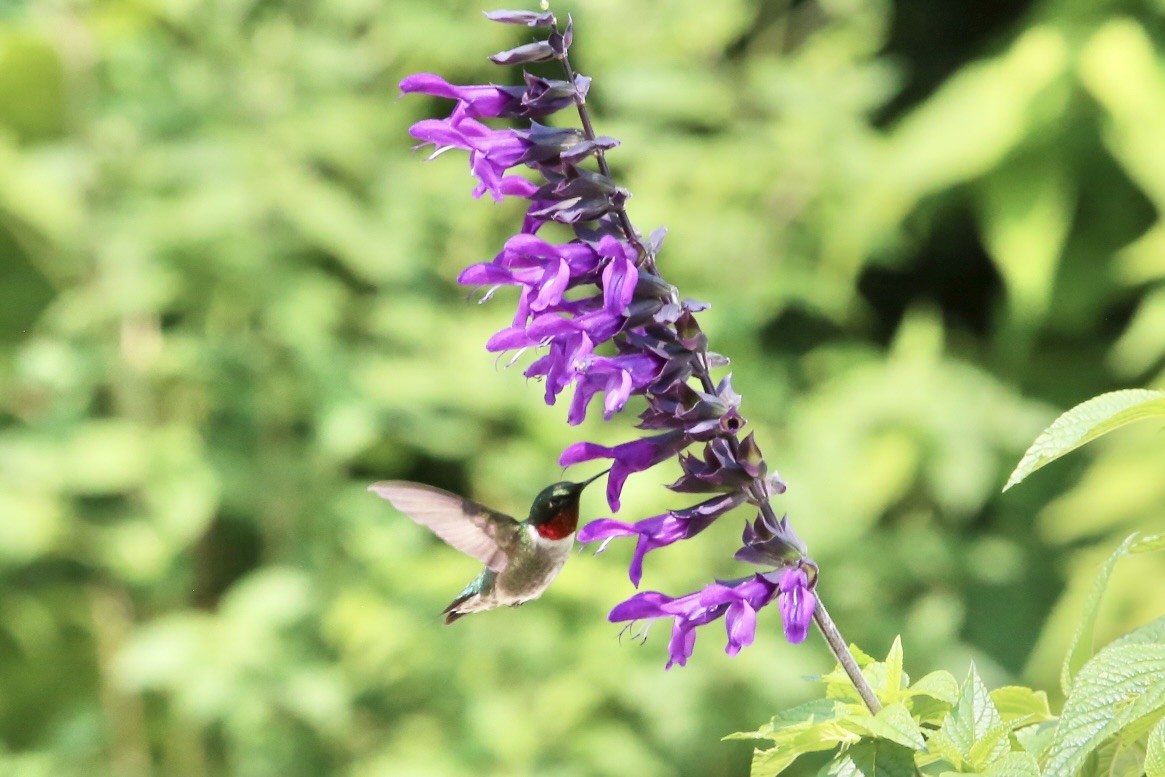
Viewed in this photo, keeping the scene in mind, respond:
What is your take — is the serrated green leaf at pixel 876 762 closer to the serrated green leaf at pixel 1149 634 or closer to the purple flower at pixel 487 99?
the serrated green leaf at pixel 1149 634

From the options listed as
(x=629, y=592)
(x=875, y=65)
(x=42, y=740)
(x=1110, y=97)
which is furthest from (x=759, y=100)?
(x=42, y=740)

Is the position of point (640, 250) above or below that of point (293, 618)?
above

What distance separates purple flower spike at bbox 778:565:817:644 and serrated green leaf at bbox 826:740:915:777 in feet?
0.21

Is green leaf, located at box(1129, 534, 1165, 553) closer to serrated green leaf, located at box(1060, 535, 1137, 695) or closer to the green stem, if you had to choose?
serrated green leaf, located at box(1060, 535, 1137, 695)

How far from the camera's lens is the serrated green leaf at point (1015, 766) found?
23.8 inches

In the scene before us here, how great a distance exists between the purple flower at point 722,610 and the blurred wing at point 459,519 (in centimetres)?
34

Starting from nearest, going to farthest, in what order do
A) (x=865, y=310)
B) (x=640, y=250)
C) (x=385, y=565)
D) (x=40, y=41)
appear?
(x=640, y=250) < (x=385, y=565) < (x=40, y=41) < (x=865, y=310)

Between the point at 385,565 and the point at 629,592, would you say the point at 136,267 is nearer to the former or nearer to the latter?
the point at 385,565

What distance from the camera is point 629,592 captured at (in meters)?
2.42

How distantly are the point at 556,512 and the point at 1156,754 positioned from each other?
60 cm

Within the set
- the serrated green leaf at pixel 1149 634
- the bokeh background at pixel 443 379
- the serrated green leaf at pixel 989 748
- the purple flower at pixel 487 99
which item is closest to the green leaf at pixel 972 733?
the serrated green leaf at pixel 989 748

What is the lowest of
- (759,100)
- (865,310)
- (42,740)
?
(42,740)

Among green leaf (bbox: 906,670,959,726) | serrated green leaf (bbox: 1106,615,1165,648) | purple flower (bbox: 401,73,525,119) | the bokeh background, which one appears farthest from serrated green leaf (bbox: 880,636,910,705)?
the bokeh background

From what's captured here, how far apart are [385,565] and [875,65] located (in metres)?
1.60
